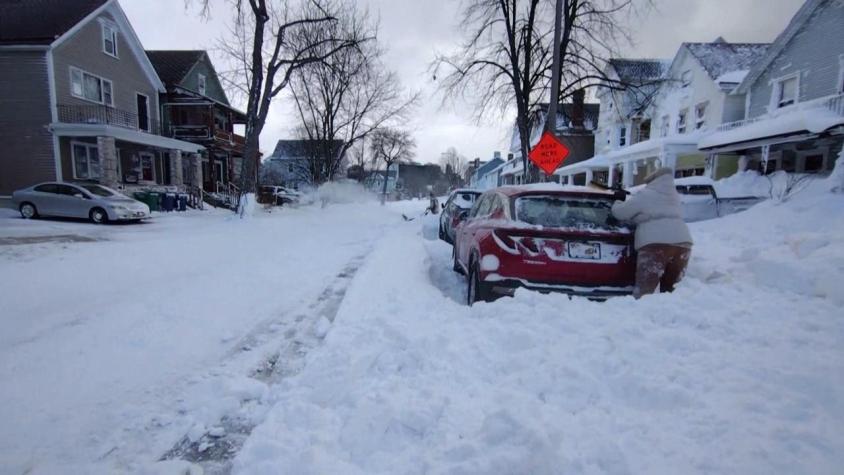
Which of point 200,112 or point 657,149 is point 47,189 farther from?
point 657,149

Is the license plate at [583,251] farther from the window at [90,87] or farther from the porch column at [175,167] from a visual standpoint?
the porch column at [175,167]

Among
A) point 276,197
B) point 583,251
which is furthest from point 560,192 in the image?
point 276,197

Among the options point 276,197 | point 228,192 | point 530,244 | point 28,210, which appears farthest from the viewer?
point 228,192

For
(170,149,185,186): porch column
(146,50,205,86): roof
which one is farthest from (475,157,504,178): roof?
(170,149,185,186): porch column

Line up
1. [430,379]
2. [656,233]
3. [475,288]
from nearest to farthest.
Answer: [430,379] → [656,233] → [475,288]

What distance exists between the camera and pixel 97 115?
1994 cm

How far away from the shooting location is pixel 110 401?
2658 mm

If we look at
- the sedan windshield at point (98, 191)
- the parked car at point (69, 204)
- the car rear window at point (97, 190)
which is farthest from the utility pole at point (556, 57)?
the car rear window at point (97, 190)

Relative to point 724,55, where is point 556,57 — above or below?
below

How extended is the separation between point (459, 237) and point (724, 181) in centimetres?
1237

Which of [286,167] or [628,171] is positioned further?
[286,167]

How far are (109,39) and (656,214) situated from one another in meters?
27.8

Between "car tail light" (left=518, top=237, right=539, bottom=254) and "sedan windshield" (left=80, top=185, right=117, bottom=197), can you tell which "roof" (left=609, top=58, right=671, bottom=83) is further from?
"sedan windshield" (left=80, top=185, right=117, bottom=197)

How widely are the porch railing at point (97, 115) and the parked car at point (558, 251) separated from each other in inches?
887
